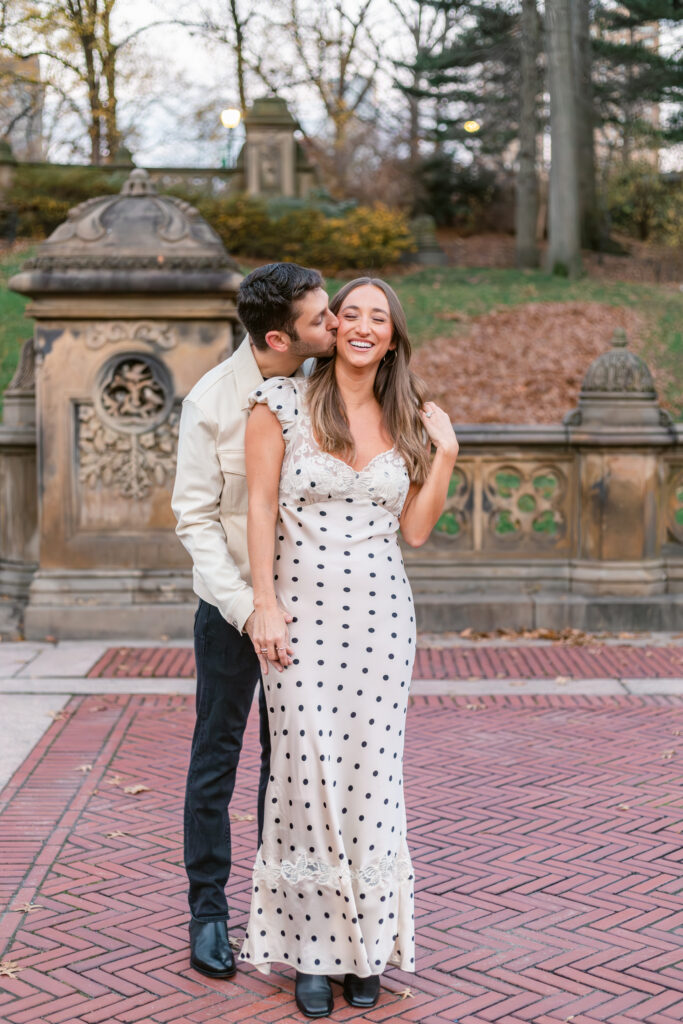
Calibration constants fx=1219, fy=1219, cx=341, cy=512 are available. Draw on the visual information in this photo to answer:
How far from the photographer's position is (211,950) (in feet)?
10.9

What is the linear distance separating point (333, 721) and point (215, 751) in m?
0.41

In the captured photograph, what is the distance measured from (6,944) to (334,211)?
916 inches

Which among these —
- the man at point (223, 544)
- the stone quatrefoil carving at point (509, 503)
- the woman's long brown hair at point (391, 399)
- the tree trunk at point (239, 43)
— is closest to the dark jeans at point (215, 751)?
the man at point (223, 544)

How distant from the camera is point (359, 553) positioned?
3146 mm

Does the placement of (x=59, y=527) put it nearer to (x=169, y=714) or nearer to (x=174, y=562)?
(x=174, y=562)

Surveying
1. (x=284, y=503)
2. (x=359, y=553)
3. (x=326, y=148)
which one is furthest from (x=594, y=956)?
(x=326, y=148)

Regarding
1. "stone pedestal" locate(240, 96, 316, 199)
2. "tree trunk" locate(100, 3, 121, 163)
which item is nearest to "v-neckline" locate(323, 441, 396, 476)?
"tree trunk" locate(100, 3, 121, 163)

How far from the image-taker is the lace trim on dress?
3.10m

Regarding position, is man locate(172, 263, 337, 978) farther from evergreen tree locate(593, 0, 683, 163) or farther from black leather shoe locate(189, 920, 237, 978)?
evergreen tree locate(593, 0, 683, 163)

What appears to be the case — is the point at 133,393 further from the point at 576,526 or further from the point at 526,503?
the point at 576,526

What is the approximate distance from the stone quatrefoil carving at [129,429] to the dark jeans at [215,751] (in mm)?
4312

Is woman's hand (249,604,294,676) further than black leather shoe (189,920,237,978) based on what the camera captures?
No

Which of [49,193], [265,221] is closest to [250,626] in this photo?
[265,221]

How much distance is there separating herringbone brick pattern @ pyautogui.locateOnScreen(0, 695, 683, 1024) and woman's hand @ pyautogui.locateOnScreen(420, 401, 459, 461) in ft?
4.71
